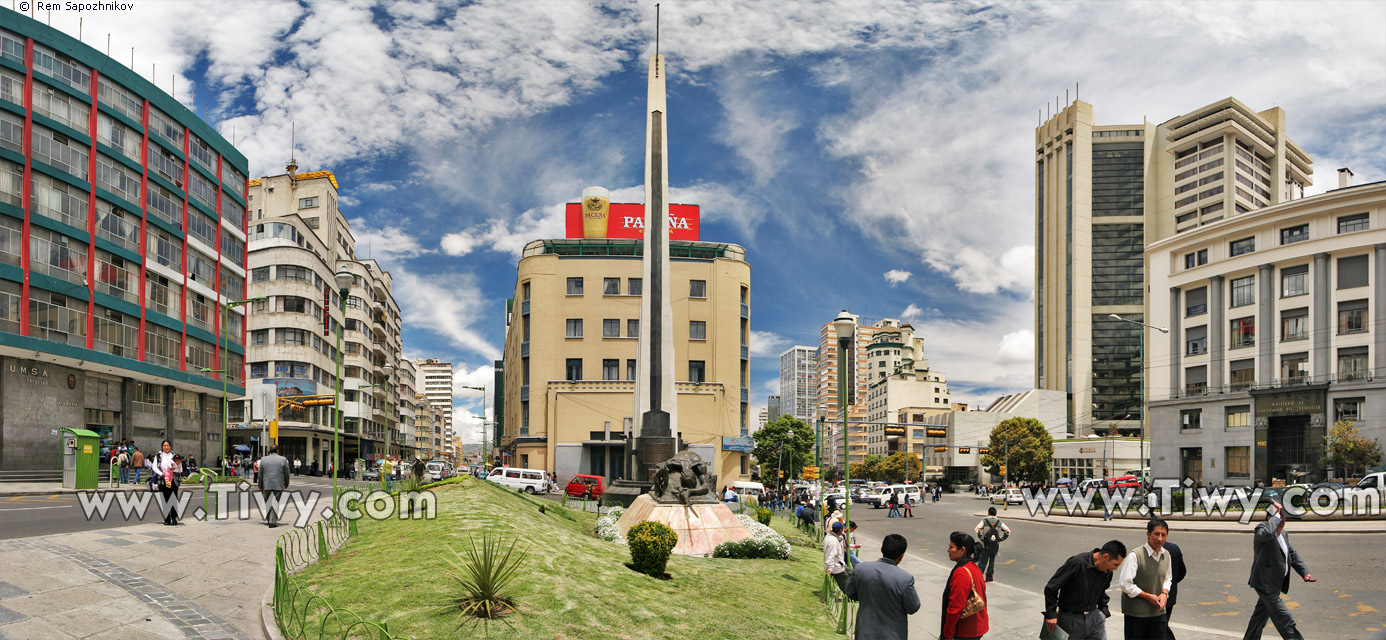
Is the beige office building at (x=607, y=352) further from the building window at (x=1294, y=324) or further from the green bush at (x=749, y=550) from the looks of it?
the green bush at (x=749, y=550)

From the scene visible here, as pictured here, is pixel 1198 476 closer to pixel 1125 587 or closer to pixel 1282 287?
pixel 1282 287

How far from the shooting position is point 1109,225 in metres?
130

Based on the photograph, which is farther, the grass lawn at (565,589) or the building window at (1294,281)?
the building window at (1294,281)

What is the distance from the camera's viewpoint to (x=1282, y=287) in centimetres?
5819

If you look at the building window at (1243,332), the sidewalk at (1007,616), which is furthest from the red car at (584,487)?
the building window at (1243,332)

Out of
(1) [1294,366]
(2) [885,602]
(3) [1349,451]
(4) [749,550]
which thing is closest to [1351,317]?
(1) [1294,366]

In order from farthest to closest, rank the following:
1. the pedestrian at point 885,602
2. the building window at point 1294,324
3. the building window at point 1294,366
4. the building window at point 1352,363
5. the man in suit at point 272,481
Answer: the building window at point 1294,324 → the building window at point 1294,366 → the building window at point 1352,363 → the man in suit at point 272,481 → the pedestrian at point 885,602

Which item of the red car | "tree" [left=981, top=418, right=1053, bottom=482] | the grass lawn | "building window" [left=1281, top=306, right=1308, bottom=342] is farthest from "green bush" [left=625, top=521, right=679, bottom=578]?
"tree" [left=981, top=418, right=1053, bottom=482]

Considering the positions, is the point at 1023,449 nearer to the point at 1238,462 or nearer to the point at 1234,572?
the point at 1238,462

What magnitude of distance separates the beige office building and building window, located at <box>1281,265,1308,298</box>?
125 feet

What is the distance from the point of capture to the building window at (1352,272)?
176 ft

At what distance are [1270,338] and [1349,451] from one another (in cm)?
1313

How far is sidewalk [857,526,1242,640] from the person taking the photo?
12.8m

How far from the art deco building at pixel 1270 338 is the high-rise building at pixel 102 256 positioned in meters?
66.4
